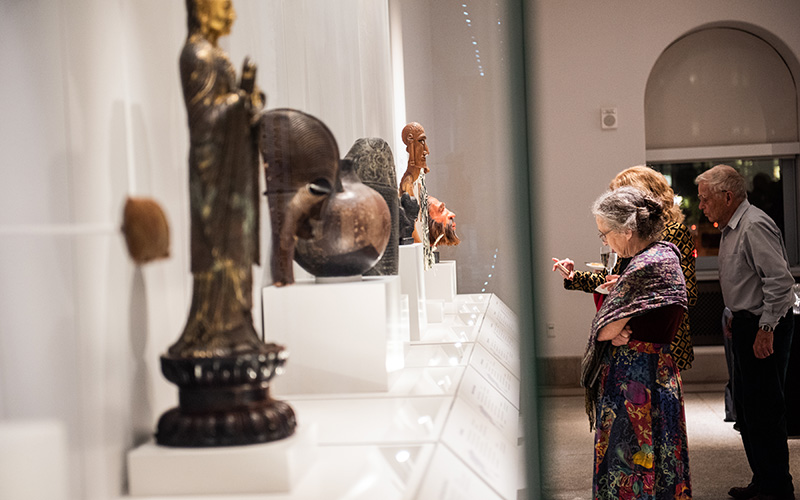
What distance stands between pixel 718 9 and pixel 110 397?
5.90m

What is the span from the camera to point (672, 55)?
5898 mm

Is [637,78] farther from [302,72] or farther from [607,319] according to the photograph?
[302,72]

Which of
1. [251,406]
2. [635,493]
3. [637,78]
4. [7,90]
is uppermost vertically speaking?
[637,78]

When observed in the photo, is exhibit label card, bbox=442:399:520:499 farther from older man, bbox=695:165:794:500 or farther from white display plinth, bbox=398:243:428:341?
older man, bbox=695:165:794:500

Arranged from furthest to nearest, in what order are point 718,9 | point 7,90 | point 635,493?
point 718,9 < point 635,493 < point 7,90

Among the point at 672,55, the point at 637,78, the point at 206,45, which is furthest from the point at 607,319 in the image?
the point at 672,55

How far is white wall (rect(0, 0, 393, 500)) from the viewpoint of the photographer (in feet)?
1.59

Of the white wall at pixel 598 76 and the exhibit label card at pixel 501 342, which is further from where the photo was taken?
the white wall at pixel 598 76

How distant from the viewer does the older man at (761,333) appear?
298cm

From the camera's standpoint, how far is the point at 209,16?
562mm

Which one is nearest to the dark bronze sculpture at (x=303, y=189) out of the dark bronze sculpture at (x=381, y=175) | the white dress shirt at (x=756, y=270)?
the dark bronze sculpture at (x=381, y=175)

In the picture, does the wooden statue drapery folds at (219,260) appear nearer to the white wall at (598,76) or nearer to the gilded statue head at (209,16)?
the gilded statue head at (209,16)

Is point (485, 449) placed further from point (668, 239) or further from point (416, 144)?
point (668, 239)

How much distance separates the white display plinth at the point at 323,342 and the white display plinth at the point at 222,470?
0.04 metres
